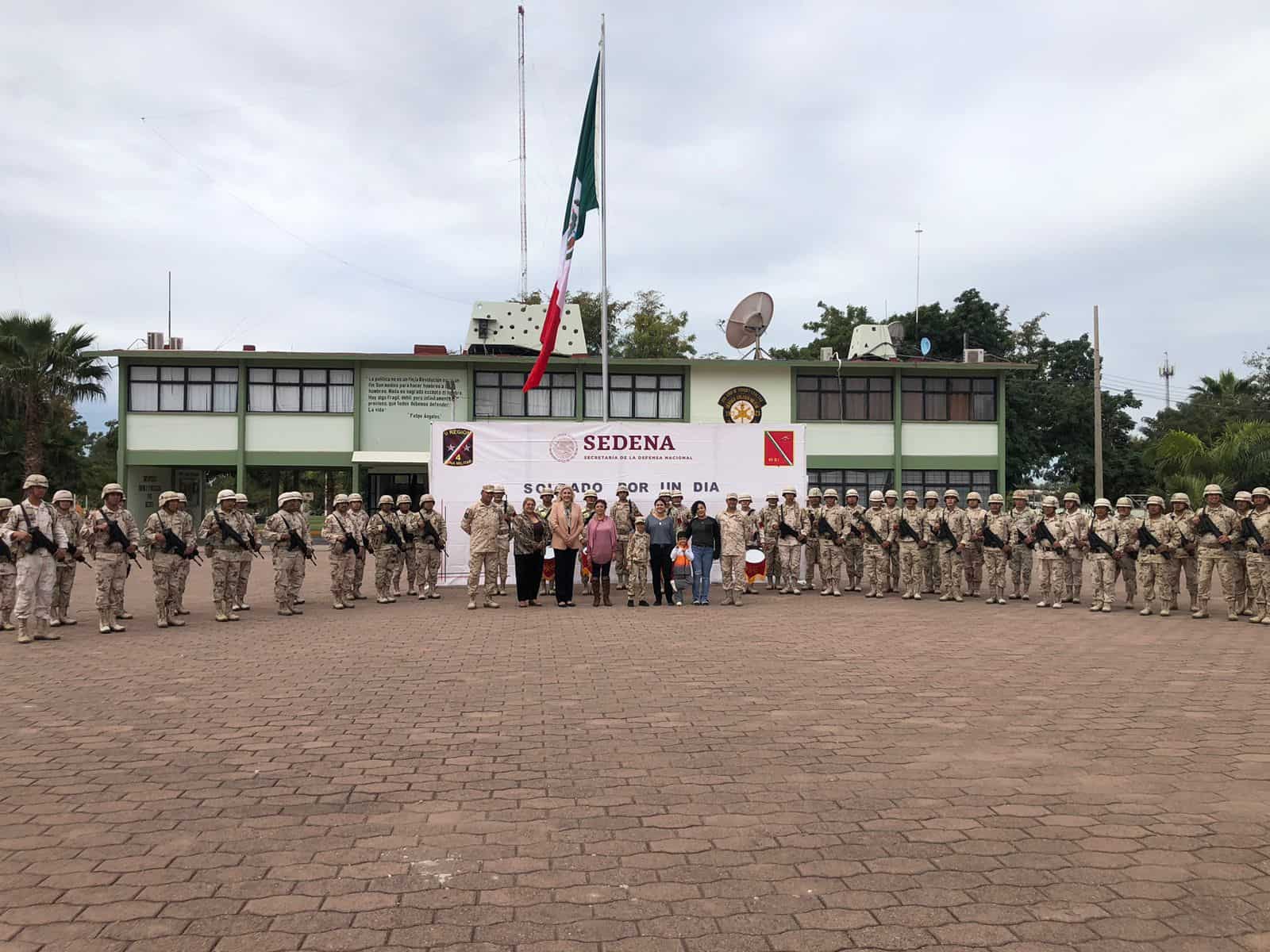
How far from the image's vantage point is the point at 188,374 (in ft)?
96.7

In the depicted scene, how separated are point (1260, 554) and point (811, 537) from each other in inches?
252

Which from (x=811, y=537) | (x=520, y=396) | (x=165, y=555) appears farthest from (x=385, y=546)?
(x=520, y=396)

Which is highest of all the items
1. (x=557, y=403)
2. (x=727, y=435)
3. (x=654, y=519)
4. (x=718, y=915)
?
(x=557, y=403)

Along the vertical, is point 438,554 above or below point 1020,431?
below

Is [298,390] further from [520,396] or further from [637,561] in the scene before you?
[637,561]

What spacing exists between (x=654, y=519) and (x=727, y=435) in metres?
3.34

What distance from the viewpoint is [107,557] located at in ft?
39.4

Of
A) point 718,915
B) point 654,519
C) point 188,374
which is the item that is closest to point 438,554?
point 654,519

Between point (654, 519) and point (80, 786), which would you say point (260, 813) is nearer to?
point (80, 786)

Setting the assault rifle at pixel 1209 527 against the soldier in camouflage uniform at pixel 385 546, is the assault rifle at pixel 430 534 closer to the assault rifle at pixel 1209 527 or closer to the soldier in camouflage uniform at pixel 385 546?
the soldier in camouflage uniform at pixel 385 546

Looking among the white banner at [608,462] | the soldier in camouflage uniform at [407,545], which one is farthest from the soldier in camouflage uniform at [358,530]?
the white banner at [608,462]

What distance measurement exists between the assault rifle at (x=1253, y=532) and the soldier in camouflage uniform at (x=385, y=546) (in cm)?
1200

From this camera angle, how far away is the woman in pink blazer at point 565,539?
14328 millimetres

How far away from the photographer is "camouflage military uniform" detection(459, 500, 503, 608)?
14070 mm
